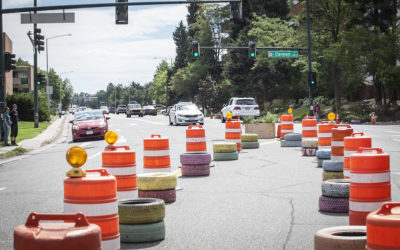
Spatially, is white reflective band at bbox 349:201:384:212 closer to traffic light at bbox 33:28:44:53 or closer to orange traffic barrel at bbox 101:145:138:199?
orange traffic barrel at bbox 101:145:138:199

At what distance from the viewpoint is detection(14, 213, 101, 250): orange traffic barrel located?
12.0 feet

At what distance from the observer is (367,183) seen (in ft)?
21.0

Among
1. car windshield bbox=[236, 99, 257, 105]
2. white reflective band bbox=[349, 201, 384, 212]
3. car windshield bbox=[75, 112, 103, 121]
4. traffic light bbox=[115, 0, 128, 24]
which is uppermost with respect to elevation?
traffic light bbox=[115, 0, 128, 24]

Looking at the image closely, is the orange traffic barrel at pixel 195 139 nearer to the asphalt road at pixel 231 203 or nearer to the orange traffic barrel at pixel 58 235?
the asphalt road at pixel 231 203

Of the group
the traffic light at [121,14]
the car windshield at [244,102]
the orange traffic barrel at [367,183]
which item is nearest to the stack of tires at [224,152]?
the traffic light at [121,14]

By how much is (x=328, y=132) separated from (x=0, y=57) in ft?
47.6

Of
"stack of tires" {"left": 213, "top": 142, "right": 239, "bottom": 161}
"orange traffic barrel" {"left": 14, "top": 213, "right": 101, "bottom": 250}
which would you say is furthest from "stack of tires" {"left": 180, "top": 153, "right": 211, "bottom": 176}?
"orange traffic barrel" {"left": 14, "top": 213, "right": 101, "bottom": 250}

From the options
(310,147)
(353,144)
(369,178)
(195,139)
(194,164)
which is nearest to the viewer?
(369,178)

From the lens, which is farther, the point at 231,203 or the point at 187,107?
the point at 187,107

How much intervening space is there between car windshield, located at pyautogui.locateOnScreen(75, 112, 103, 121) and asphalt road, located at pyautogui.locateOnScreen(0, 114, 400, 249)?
13697 mm

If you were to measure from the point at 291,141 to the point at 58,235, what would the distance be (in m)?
17.1

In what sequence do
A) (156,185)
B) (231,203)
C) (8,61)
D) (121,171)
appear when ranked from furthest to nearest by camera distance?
(8,61), (231,203), (156,185), (121,171)

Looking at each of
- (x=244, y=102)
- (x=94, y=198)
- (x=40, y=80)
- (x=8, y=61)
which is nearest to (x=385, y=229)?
(x=94, y=198)

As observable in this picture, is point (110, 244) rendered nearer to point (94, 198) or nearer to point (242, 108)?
point (94, 198)
